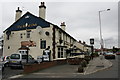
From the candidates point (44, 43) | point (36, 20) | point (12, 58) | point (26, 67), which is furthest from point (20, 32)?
point (26, 67)

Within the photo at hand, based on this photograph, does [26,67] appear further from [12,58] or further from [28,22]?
[28,22]

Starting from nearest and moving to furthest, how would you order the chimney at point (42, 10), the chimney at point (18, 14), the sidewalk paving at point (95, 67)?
the sidewalk paving at point (95, 67)
the chimney at point (42, 10)
the chimney at point (18, 14)

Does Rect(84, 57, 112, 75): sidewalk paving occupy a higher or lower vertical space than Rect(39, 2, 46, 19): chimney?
lower

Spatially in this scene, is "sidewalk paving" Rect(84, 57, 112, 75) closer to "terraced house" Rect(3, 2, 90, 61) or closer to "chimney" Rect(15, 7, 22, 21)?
"terraced house" Rect(3, 2, 90, 61)

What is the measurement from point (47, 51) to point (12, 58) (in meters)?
7.49

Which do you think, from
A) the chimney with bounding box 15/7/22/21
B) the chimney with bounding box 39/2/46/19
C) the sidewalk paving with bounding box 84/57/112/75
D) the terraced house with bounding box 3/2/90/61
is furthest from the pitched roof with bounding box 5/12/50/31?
the sidewalk paving with bounding box 84/57/112/75

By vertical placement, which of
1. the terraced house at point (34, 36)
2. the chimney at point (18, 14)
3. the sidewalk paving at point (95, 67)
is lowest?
the sidewalk paving at point (95, 67)

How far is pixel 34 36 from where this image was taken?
25688mm

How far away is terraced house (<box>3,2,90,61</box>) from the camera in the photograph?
24.5 metres

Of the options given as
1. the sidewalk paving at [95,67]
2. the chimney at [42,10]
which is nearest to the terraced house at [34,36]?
the chimney at [42,10]

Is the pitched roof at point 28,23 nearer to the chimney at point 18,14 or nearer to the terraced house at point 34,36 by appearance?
the terraced house at point 34,36

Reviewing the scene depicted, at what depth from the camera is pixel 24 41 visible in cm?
2641

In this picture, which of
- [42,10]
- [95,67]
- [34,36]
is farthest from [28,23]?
[95,67]

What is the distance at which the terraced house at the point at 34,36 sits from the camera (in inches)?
965
